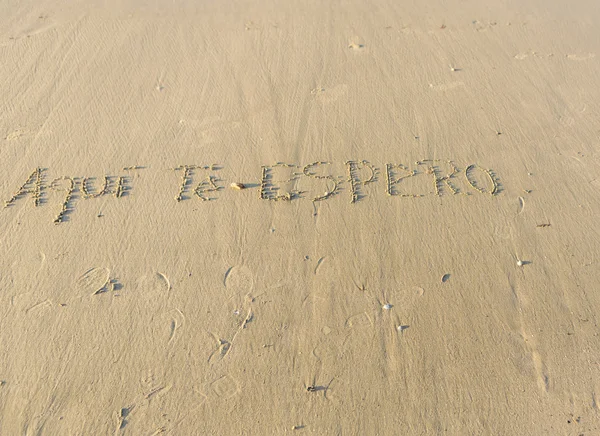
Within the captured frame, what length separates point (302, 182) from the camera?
14.3 ft

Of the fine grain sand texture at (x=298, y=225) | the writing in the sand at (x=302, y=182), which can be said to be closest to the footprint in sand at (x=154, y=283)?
the fine grain sand texture at (x=298, y=225)

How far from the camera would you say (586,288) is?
3.69m

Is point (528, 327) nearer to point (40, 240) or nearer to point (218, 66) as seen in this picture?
point (40, 240)

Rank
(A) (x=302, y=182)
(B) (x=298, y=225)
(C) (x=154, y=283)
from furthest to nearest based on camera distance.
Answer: (A) (x=302, y=182)
(B) (x=298, y=225)
(C) (x=154, y=283)

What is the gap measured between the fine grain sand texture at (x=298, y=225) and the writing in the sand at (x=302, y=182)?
2 cm

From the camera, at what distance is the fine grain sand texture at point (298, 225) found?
317 cm

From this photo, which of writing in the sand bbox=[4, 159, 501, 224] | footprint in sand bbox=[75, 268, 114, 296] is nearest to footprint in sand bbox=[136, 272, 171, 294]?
footprint in sand bbox=[75, 268, 114, 296]

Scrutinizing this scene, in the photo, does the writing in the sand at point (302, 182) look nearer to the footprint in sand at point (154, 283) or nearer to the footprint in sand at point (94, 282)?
the footprint in sand at point (94, 282)

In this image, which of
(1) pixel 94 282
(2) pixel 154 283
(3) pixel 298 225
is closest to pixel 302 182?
(3) pixel 298 225

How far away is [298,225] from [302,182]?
499 mm

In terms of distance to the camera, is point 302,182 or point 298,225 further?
point 302,182

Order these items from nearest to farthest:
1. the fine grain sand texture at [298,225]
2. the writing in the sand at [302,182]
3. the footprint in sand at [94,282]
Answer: the fine grain sand texture at [298,225] → the footprint in sand at [94,282] → the writing in the sand at [302,182]

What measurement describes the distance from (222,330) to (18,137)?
3.06 metres

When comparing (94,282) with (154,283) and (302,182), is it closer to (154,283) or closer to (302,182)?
(154,283)
